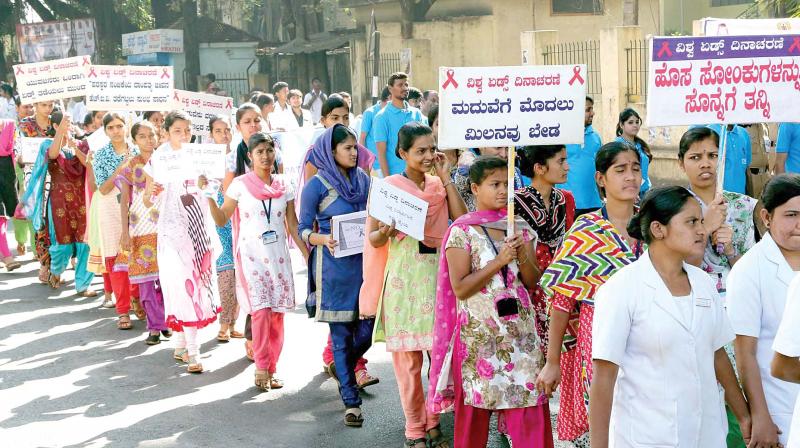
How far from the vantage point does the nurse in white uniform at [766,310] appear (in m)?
4.15

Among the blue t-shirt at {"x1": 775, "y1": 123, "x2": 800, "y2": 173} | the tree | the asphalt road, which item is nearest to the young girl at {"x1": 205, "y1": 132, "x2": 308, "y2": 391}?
the asphalt road

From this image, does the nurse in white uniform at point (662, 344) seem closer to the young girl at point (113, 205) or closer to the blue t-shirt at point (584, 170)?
the blue t-shirt at point (584, 170)

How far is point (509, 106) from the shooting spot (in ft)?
18.9

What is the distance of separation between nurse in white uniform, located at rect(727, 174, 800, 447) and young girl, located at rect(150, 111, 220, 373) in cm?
533

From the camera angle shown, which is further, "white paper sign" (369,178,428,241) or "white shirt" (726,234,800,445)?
"white paper sign" (369,178,428,241)

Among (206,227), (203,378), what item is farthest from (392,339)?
(206,227)

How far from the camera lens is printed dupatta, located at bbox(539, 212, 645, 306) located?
4750 mm

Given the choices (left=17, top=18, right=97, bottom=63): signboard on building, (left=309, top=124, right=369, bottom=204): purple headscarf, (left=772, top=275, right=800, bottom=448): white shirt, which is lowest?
(left=772, top=275, right=800, bottom=448): white shirt

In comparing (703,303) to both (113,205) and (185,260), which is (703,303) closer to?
(185,260)

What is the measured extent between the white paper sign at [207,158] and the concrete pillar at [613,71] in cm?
1139

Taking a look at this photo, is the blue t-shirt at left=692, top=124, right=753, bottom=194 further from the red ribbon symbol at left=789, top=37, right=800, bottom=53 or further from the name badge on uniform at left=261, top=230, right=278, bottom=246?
the name badge on uniform at left=261, top=230, right=278, bottom=246

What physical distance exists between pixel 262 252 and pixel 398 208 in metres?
2.04

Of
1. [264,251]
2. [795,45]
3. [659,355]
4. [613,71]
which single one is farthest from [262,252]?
[613,71]

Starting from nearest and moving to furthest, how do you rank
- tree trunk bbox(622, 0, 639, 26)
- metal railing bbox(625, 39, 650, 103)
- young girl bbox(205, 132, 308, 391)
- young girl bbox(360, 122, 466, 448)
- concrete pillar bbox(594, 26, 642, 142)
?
young girl bbox(360, 122, 466, 448)
young girl bbox(205, 132, 308, 391)
concrete pillar bbox(594, 26, 642, 142)
metal railing bbox(625, 39, 650, 103)
tree trunk bbox(622, 0, 639, 26)
